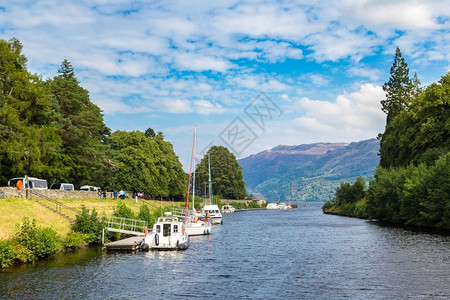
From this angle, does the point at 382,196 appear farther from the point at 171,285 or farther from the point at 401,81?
the point at 171,285

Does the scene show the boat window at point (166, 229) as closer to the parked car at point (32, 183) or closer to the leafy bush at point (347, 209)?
the parked car at point (32, 183)

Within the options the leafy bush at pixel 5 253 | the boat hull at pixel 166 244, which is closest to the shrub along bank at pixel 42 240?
the leafy bush at pixel 5 253

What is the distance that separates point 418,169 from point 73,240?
180 feet

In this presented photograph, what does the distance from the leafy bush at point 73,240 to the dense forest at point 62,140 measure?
14.9 m

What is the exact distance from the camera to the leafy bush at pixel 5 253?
105ft

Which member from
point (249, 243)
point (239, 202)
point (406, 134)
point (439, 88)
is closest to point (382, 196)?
point (406, 134)

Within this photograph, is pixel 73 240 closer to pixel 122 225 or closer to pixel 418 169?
pixel 122 225

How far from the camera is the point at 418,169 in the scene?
68.2 metres

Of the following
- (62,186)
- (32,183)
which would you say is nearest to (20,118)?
(32,183)

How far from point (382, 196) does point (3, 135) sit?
221 feet

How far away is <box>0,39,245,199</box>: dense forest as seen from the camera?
55.9 metres

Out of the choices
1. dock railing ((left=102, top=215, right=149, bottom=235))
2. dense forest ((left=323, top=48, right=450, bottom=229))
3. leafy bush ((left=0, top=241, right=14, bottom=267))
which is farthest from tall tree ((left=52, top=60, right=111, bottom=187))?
dense forest ((left=323, top=48, right=450, bottom=229))

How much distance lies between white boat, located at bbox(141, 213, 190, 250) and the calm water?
146cm

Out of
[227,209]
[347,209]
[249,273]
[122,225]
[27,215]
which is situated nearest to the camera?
[249,273]
